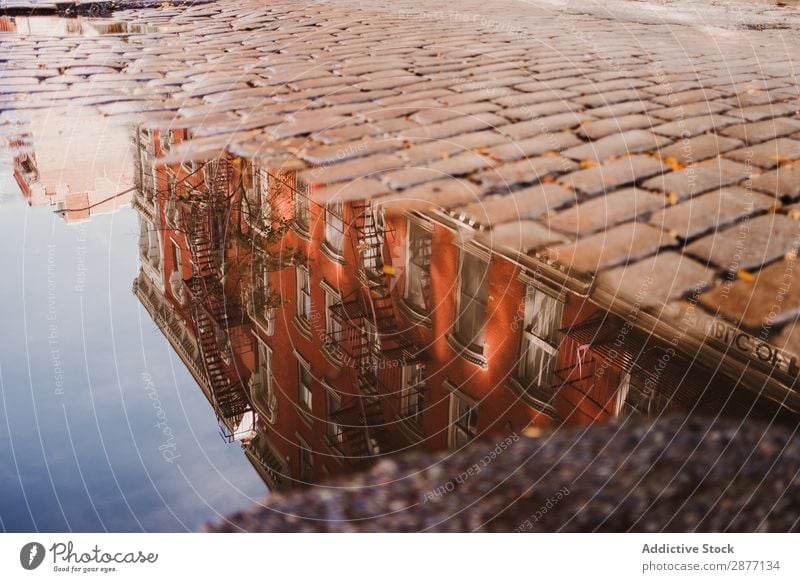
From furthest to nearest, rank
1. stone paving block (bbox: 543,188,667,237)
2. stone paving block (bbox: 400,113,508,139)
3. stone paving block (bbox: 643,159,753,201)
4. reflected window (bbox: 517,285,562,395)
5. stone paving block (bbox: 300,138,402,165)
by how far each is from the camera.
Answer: stone paving block (bbox: 400,113,508,139)
stone paving block (bbox: 643,159,753,201)
stone paving block (bbox: 300,138,402,165)
stone paving block (bbox: 543,188,667,237)
reflected window (bbox: 517,285,562,395)

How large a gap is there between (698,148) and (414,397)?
1.02 metres

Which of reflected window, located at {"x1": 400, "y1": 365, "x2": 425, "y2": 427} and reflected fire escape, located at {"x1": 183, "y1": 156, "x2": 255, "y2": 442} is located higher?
reflected fire escape, located at {"x1": 183, "y1": 156, "x2": 255, "y2": 442}

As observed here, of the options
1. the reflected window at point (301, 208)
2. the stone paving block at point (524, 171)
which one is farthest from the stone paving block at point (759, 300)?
the reflected window at point (301, 208)

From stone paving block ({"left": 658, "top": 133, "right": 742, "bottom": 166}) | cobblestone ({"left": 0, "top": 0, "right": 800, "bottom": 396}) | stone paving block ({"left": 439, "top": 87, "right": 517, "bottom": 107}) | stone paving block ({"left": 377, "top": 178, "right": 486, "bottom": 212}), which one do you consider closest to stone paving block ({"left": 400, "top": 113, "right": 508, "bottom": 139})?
cobblestone ({"left": 0, "top": 0, "right": 800, "bottom": 396})

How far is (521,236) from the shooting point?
1.10 meters

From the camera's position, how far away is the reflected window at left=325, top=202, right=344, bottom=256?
1.06m

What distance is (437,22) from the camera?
329 centimetres

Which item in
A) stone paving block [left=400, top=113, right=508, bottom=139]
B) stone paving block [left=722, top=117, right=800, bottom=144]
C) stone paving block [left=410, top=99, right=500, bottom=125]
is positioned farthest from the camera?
stone paving block [left=722, top=117, right=800, bottom=144]

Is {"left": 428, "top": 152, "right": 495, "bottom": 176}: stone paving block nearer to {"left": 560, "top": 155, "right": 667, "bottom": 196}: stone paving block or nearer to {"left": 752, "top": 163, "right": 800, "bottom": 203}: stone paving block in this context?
{"left": 560, "top": 155, "right": 667, "bottom": 196}: stone paving block

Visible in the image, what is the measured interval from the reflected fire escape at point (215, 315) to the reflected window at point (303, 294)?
84 mm

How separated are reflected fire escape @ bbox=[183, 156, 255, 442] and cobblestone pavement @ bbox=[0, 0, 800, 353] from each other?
0.21 metres

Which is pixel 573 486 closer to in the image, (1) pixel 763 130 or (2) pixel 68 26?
(1) pixel 763 130

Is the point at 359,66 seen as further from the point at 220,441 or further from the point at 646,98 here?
the point at 220,441
